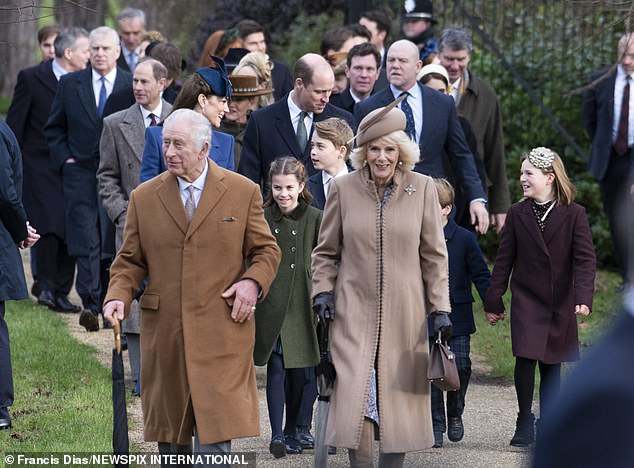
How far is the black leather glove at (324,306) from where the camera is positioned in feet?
19.9

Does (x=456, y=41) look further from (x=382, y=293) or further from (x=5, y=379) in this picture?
(x=5, y=379)

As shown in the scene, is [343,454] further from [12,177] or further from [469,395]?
[12,177]

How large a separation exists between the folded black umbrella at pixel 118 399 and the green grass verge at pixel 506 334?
4213 mm

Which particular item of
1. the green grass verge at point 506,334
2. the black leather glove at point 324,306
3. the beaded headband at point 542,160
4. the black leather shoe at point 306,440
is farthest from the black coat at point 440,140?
the black leather glove at point 324,306

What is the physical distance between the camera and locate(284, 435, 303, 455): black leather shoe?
7188 mm

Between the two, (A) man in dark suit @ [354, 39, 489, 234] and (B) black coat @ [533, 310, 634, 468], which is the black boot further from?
(B) black coat @ [533, 310, 634, 468]

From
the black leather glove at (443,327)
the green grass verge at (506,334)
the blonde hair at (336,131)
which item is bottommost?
the green grass verge at (506,334)

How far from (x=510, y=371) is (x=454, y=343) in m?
2.20

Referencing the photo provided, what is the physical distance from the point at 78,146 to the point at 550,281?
15.3ft

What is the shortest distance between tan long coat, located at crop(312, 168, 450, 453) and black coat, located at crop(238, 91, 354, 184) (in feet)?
6.09

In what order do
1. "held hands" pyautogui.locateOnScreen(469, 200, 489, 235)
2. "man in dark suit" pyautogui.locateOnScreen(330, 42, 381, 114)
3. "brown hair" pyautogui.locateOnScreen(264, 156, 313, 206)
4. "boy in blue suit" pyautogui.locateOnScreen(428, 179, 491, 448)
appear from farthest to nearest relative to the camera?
"man in dark suit" pyautogui.locateOnScreen(330, 42, 381, 114)
"held hands" pyautogui.locateOnScreen(469, 200, 489, 235)
"boy in blue suit" pyautogui.locateOnScreen(428, 179, 491, 448)
"brown hair" pyautogui.locateOnScreen(264, 156, 313, 206)

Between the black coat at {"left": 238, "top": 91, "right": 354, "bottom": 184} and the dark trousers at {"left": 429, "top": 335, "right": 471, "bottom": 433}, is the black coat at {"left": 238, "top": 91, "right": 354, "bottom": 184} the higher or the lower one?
the higher one

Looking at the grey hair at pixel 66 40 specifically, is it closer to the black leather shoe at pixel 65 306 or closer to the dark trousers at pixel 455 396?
the black leather shoe at pixel 65 306

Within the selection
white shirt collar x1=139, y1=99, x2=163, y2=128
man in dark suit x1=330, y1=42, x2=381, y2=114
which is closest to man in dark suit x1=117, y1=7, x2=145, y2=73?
man in dark suit x1=330, y1=42, x2=381, y2=114
